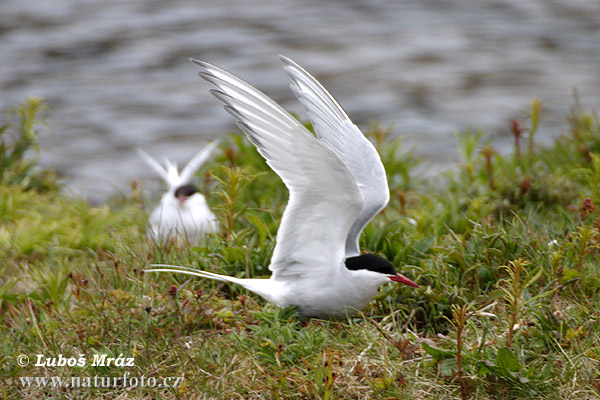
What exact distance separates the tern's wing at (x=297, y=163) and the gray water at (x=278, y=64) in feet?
13.5

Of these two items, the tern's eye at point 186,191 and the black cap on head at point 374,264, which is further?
the tern's eye at point 186,191

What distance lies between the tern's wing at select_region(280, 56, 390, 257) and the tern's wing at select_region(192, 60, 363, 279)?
0.28 metres

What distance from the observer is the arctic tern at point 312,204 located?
3004mm

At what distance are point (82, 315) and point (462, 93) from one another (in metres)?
6.81

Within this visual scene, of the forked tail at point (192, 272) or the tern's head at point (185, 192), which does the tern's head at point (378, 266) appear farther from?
the tern's head at point (185, 192)

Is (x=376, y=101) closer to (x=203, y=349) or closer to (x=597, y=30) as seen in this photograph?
(x=597, y=30)

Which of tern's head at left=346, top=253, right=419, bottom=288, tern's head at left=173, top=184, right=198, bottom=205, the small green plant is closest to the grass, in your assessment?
tern's head at left=346, top=253, right=419, bottom=288

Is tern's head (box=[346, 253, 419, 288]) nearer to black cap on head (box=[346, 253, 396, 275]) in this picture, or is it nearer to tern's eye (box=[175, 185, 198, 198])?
black cap on head (box=[346, 253, 396, 275])

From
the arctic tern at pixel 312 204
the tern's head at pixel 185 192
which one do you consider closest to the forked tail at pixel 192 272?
the arctic tern at pixel 312 204

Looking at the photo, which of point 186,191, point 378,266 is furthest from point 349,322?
point 186,191

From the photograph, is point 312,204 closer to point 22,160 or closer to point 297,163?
point 297,163

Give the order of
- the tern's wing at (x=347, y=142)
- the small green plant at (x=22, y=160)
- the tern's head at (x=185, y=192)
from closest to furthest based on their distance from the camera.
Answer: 1. the tern's wing at (x=347, y=142)
2. the tern's head at (x=185, y=192)
3. the small green plant at (x=22, y=160)

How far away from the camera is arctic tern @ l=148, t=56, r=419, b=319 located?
3004mm

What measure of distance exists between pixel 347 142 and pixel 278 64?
6.38 metres
